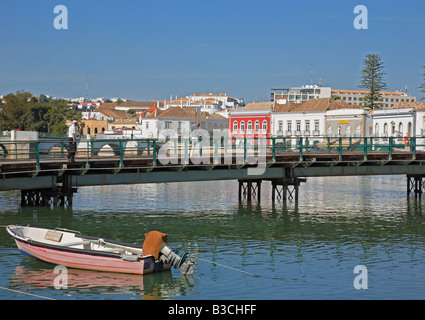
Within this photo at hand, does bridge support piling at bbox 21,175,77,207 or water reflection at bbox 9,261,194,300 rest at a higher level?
bridge support piling at bbox 21,175,77,207

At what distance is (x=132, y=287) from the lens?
797 inches

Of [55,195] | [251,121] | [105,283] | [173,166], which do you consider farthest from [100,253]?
[251,121]

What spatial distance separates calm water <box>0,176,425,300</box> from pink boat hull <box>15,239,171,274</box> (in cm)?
27

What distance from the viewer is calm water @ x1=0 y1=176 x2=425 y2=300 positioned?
20266mm

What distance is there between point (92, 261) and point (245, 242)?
8.95 m

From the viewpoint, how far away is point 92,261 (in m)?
21.7

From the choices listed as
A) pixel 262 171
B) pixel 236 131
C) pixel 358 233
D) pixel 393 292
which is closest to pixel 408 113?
pixel 236 131

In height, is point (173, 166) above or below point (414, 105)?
below

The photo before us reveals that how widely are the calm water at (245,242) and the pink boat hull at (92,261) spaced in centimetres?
27

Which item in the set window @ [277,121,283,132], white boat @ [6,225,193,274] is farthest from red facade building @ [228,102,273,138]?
white boat @ [6,225,193,274]

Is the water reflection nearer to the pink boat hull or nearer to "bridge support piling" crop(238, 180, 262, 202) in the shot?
the pink boat hull

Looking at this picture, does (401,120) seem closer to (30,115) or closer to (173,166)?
(173,166)

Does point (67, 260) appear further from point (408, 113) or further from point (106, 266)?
point (408, 113)

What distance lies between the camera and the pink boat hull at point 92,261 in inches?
832
